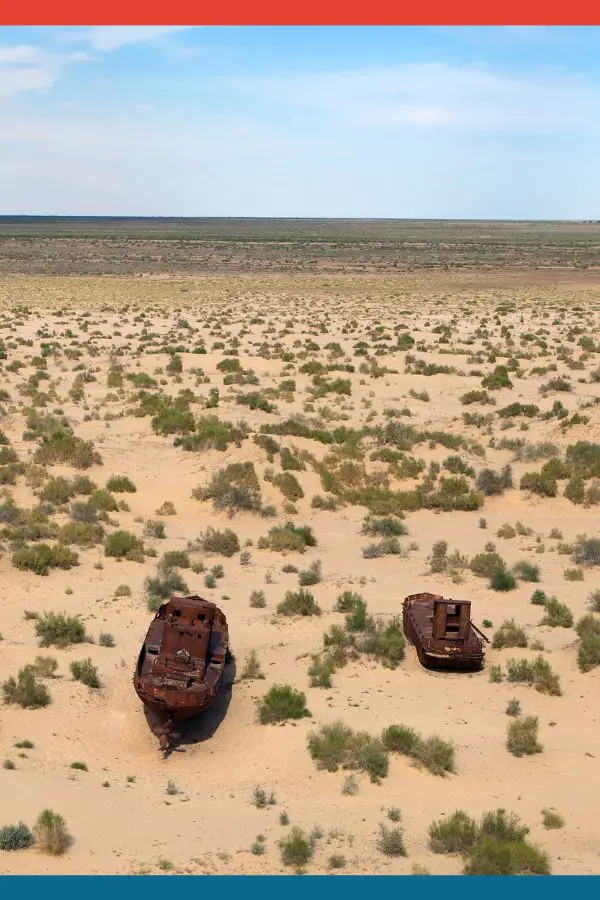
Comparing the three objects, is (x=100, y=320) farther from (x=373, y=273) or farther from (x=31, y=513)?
(x=373, y=273)

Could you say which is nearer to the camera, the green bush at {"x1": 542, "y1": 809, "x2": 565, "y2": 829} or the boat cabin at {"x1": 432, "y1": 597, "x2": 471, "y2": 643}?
the green bush at {"x1": 542, "y1": 809, "x2": 565, "y2": 829}

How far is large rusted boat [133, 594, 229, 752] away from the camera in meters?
11.5

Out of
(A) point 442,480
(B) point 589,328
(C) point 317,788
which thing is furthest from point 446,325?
(C) point 317,788

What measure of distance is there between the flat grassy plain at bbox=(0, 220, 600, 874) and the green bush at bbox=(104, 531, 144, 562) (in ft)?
0.17

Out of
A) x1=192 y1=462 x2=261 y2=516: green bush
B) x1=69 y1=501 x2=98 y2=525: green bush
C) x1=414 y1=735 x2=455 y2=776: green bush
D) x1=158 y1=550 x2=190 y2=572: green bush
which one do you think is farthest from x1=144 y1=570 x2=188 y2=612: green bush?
x1=414 y1=735 x2=455 y2=776: green bush

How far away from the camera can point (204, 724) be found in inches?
480

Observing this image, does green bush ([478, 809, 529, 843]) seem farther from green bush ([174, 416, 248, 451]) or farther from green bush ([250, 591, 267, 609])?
green bush ([174, 416, 248, 451])

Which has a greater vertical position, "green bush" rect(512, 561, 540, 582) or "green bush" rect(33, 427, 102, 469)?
"green bush" rect(33, 427, 102, 469)

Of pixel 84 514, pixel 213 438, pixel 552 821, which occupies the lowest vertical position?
pixel 552 821

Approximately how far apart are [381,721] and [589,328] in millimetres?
41905

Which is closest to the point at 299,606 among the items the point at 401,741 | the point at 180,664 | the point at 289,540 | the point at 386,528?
the point at 289,540

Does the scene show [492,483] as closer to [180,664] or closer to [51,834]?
[180,664]

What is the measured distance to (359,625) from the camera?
14.9 m

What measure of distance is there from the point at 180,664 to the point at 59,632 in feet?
9.53
